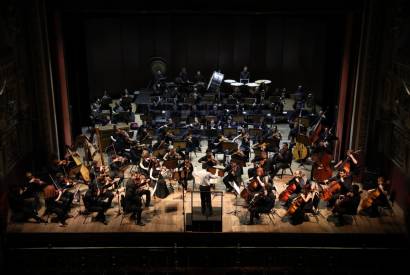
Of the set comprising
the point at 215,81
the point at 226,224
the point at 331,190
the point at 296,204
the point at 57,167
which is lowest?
the point at 226,224

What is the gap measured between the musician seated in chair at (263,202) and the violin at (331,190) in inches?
49.5

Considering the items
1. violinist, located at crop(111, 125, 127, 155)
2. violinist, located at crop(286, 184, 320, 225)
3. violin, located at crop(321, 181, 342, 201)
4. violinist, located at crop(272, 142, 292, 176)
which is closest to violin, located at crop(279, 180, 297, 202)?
violinist, located at crop(286, 184, 320, 225)

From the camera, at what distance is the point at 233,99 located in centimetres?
1681

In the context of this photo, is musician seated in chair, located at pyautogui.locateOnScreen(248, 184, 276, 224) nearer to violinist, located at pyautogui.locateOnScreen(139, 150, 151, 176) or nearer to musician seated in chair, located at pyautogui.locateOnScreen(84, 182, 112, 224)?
violinist, located at pyautogui.locateOnScreen(139, 150, 151, 176)

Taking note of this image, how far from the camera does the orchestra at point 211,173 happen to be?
453 inches

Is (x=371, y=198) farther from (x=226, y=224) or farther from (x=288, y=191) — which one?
(x=226, y=224)

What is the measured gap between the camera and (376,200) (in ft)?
38.4

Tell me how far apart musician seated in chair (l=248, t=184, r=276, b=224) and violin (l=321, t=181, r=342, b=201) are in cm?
126

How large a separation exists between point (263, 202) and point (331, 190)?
1.60m

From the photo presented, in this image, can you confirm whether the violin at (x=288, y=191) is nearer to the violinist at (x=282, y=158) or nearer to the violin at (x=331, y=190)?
the violin at (x=331, y=190)

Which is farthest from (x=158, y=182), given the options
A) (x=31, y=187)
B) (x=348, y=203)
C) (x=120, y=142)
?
(x=348, y=203)

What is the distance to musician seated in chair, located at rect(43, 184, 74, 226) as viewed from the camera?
37.4ft
